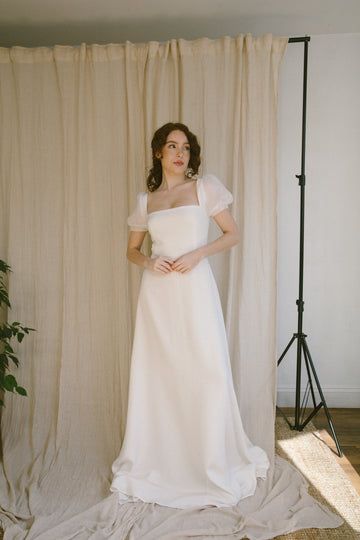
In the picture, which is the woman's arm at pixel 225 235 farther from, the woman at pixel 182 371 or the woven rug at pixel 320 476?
the woven rug at pixel 320 476

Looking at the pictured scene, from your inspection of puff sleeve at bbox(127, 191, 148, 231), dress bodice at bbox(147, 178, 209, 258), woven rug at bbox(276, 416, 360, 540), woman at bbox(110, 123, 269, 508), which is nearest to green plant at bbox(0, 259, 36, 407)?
woman at bbox(110, 123, 269, 508)

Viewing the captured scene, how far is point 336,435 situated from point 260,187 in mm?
1599

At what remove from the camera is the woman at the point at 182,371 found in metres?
2.10

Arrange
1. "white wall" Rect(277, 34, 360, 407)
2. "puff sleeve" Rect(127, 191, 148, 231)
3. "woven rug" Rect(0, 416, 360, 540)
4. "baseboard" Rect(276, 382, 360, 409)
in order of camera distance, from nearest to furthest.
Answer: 1. "woven rug" Rect(0, 416, 360, 540)
2. "puff sleeve" Rect(127, 191, 148, 231)
3. "white wall" Rect(277, 34, 360, 407)
4. "baseboard" Rect(276, 382, 360, 409)

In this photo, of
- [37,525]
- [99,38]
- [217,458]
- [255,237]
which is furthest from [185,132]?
[37,525]

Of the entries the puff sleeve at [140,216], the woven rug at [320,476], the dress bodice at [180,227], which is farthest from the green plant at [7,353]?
the woven rug at [320,476]

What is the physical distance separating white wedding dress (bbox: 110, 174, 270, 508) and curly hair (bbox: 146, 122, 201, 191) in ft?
0.77

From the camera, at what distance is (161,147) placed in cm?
228

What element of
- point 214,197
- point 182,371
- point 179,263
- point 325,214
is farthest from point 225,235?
point 325,214

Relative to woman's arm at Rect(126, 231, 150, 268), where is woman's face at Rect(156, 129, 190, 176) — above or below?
above

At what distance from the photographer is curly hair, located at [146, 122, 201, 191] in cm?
226

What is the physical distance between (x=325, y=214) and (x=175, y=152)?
1369 millimetres

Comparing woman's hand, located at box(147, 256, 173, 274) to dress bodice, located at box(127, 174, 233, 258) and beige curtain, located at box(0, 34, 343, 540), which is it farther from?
beige curtain, located at box(0, 34, 343, 540)

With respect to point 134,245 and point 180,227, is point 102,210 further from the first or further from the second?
point 180,227
